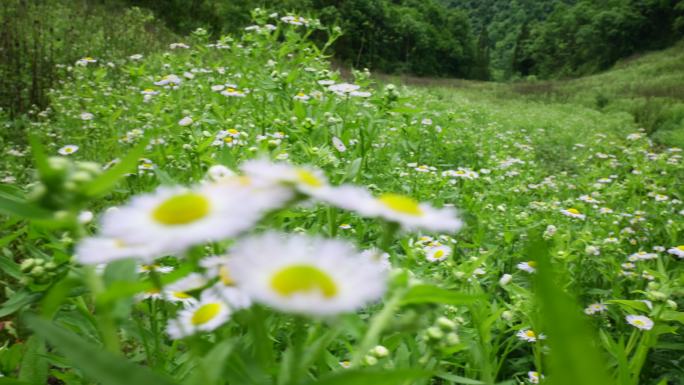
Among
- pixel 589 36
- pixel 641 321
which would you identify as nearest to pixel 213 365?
pixel 641 321

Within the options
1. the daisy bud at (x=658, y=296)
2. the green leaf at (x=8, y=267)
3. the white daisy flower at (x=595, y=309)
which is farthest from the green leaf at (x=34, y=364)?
Result: the white daisy flower at (x=595, y=309)

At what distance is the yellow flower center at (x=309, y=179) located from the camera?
0.39 meters

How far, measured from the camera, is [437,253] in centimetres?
136

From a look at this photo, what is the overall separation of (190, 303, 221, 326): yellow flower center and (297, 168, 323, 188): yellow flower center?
0.21m

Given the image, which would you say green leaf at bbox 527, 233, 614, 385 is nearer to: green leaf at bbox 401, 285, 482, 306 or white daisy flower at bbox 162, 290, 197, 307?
green leaf at bbox 401, 285, 482, 306

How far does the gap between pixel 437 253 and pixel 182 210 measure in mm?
1096

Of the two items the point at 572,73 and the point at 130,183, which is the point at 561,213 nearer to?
the point at 130,183

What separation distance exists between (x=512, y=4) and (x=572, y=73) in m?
27.6

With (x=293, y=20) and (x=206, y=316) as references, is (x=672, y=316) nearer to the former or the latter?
(x=206, y=316)

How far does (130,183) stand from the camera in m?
1.56

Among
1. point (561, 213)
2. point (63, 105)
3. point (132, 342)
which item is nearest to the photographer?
point (132, 342)

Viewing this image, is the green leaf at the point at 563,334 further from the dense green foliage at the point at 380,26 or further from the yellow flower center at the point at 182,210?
the dense green foliage at the point at 380,26

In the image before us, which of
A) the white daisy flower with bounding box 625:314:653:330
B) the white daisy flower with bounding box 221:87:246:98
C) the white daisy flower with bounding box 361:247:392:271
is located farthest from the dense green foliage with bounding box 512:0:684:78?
the white daisy flower with bounding box 361:247:392:271

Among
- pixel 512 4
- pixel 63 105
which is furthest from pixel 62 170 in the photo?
pixel 512 4
